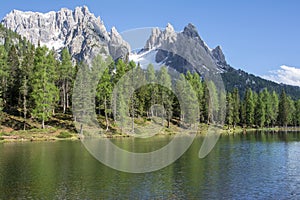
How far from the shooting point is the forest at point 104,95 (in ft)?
268

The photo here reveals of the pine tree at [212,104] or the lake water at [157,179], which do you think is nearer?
the lake water at [157,179]

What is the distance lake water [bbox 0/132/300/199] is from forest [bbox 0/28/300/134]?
3538cm

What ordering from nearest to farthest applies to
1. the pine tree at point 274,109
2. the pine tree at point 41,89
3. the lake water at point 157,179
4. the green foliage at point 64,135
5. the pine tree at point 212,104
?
1. the lake water at point 157,179
2. the green foliage at point 64,135
3. the pine tree at point 41,89
4. the pine tree at point 212,104
5. the pine tree at point 274,109

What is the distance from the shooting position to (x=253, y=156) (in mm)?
49438

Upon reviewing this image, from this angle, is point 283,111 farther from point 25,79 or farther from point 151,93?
point 25,79

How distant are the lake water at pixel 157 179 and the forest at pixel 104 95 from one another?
35377 millimetres

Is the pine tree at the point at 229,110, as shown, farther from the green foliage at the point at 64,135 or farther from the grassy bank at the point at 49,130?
the green foliage at the point at 64,135

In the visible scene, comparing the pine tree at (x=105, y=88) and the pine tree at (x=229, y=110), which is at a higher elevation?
the pine tree at (x=105, y=88)

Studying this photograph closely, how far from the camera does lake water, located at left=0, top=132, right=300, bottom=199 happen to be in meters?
27.5

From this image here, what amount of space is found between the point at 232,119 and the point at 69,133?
64.3m

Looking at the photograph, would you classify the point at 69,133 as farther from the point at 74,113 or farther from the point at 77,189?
the point at 77,189

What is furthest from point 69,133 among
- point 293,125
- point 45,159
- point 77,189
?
point 293,125

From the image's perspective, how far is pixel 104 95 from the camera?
88.5m

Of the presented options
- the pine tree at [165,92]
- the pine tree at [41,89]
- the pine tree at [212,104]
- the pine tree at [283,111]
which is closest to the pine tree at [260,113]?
the pine tree at [283,111]
